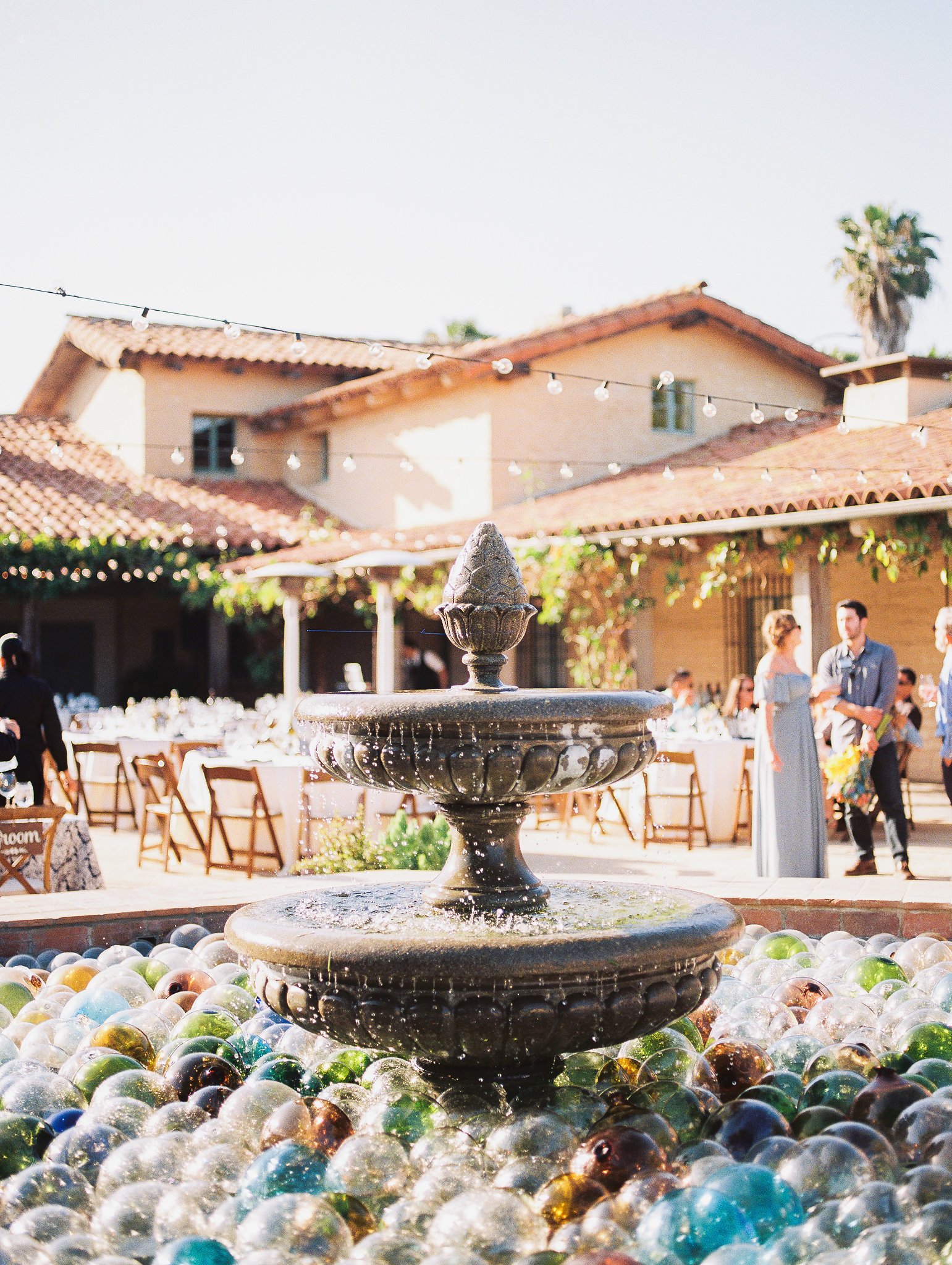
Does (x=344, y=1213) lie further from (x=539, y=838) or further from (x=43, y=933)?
(x=539, y=838)

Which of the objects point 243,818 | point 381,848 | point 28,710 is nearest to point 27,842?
point 28,710

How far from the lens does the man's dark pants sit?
840 cm

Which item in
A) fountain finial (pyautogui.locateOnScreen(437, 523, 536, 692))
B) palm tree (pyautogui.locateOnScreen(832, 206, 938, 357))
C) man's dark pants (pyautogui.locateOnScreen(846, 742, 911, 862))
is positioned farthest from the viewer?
→ palm tree (pyautogui.locateOnScreen(832, 206, 938, 357))

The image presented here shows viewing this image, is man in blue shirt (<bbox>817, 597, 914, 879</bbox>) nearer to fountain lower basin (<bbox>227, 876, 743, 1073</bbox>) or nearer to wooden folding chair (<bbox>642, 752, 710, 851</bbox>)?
wooden folding chair (<bbox>642, 752, 710, 851</bbox>)

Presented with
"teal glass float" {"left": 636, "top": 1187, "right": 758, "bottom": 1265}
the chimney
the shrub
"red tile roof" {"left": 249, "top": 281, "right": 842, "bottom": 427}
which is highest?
"red tile roof" {"left": 249, "top": 281, "right": 842, "bottom": 427}

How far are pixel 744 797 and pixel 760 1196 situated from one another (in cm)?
801

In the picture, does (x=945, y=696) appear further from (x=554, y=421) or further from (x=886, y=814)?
(x=554, y=421)

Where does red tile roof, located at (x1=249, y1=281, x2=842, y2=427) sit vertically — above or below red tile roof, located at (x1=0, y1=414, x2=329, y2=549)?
above

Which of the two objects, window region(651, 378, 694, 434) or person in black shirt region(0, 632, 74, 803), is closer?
person in black shirt region(0, 632, 74, 803)

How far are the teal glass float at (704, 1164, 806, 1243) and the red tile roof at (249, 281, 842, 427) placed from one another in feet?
47.7

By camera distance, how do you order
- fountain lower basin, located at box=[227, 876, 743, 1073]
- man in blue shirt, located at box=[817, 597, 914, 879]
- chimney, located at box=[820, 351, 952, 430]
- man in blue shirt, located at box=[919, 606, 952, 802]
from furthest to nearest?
chimney, located at box=[820, 351, 952, 430]
man in blue shirt, located at box=[817, 597, 914, 879]
man in blue shirt, located at box=[919, 606, 952, 802]
fountain lower basin, located at box=[227, 876, 743, 1073]

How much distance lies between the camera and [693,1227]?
2.94 metres

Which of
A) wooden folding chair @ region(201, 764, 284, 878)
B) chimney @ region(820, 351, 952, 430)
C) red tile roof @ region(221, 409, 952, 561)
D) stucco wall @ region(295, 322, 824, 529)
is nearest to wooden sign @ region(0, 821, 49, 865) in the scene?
wooden folding chair @ region(201, 764, 284, 878)

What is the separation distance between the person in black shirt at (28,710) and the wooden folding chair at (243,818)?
4.45 ft
